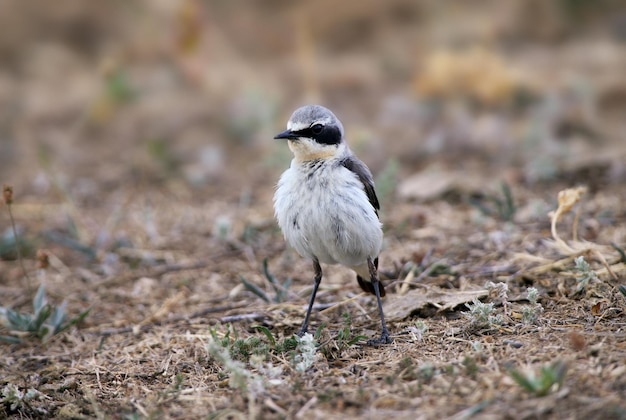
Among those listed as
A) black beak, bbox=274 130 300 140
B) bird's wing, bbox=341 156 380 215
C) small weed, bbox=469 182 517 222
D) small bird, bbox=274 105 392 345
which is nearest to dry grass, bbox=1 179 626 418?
small weed, bbox=469 182 517 222

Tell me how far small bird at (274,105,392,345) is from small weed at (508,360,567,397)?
1311mm

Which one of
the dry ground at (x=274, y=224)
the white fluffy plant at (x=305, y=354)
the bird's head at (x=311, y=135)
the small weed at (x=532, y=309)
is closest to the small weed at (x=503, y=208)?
the dry ground at (x=274, y=224)

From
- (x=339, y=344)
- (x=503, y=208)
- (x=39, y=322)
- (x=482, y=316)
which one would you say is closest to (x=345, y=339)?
(x=339, y=344)

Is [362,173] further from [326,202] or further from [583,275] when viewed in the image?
[583,275]

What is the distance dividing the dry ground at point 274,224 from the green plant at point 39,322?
10 cm

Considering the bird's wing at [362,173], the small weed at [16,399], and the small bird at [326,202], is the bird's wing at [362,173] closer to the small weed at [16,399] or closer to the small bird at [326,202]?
the small bird at [326,202]

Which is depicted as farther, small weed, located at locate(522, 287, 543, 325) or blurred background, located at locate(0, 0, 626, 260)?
blurred background, located at locate(0, 0, 626, 260)

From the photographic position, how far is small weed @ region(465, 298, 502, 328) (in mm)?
4535

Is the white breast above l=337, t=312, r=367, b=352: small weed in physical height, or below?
above

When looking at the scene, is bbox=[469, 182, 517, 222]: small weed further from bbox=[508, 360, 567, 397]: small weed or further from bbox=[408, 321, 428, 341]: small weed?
bbox=[508, 360, 567, 397]: small weed

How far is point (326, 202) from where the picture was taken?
16.3 ft

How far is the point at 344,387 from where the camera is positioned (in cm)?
402

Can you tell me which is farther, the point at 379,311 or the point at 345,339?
the point at 379,311

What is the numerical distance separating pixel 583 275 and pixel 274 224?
3448mm
